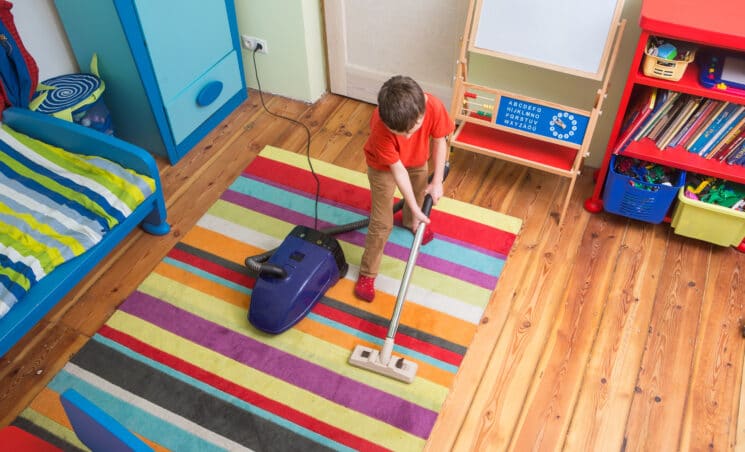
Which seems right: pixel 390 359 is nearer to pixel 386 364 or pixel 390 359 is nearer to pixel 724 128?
pixel 386 364

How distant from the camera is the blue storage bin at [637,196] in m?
2.38

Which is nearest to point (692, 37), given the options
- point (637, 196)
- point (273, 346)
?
point (637, 196)

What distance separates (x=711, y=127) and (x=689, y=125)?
72mm

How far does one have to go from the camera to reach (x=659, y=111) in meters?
2.28

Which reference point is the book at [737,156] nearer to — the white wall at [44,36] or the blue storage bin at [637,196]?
the blue storage bin at [637,196]

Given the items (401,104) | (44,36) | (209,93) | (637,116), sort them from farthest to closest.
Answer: (209,93) < (44,36) < (637,116) < (401,104)

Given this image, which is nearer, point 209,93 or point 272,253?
point 272,253

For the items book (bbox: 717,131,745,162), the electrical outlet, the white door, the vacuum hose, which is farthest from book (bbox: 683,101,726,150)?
the electrical outlet

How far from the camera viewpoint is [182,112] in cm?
285

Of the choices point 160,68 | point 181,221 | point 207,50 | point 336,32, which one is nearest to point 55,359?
point 181,221

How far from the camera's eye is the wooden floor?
201cm

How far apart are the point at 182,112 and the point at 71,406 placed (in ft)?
6.03

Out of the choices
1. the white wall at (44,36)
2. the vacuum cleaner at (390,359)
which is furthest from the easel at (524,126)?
the white wall at (44,36)

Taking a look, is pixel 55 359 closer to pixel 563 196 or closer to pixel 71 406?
pixel 71 406
